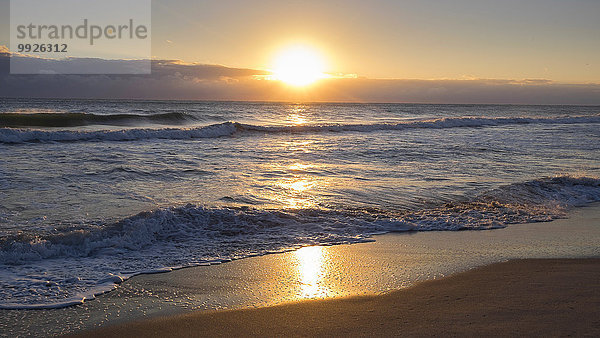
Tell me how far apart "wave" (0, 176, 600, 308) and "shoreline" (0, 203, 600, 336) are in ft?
0.86

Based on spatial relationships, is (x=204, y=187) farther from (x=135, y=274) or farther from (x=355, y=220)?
(x=135, y=274)

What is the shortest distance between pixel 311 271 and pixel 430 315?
148cm

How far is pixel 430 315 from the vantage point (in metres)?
3.61

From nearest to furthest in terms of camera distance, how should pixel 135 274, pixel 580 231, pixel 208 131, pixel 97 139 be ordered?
pixel 135 274 < pixel 580 231 < pixel 97 139 < pixel 208 131

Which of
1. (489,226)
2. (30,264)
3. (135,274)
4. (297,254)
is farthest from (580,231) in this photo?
(30,264)

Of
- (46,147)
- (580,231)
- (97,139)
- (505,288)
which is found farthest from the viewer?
(97,139)

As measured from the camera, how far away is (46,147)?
15.7 m

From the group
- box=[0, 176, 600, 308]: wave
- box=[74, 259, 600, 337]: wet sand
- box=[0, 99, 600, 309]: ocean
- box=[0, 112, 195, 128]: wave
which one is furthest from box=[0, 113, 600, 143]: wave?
box=[74, 259, 600, 337]: wet sand

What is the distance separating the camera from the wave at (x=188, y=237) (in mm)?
4434

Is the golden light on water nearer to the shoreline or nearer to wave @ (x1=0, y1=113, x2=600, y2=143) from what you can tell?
the shoreline

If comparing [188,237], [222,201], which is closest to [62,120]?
[222,201]

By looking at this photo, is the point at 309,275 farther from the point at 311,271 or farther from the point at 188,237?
the point at 188,237

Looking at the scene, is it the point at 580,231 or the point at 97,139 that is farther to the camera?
the point at 97,139

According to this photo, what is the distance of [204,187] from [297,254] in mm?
4084
